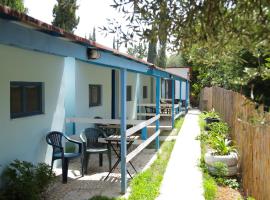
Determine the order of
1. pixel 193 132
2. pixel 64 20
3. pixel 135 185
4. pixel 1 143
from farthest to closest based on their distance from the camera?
pixel 64 20 → pixel 193 132 → pixel 135 185 → pixel 1 143

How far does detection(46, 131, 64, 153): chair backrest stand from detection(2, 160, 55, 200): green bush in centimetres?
141

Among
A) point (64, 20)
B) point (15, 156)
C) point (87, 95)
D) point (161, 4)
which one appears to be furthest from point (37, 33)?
point (64, 20)

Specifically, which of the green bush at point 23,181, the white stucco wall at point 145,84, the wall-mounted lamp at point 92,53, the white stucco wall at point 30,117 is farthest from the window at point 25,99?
the white stucco wall at point 145,84

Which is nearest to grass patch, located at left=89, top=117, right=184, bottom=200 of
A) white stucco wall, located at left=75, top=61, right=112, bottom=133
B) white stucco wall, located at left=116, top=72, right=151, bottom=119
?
white stucco wall, located at left=75, top=61, right=112, bottom=133

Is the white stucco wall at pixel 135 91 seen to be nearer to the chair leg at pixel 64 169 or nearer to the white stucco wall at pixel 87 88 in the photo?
the white stucco wall at pixel 87 88

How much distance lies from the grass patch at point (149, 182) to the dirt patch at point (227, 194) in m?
1.21

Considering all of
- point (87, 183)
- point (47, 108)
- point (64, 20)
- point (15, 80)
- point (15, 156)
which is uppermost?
point (64, 20)

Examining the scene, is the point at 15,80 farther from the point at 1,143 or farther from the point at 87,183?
the point at 87,183

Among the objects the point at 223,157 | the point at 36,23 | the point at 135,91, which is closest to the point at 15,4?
the point at 135,91

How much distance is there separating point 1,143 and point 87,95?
5544 mm

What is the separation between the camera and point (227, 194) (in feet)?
25.5

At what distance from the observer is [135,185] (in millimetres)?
8094

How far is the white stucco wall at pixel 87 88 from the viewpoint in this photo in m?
11.8

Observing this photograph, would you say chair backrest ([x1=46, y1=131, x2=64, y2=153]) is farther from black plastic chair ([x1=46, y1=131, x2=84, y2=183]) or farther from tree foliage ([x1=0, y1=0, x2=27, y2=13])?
tree foliage ([x1=0, y1=0, x2=27, y2=13])
